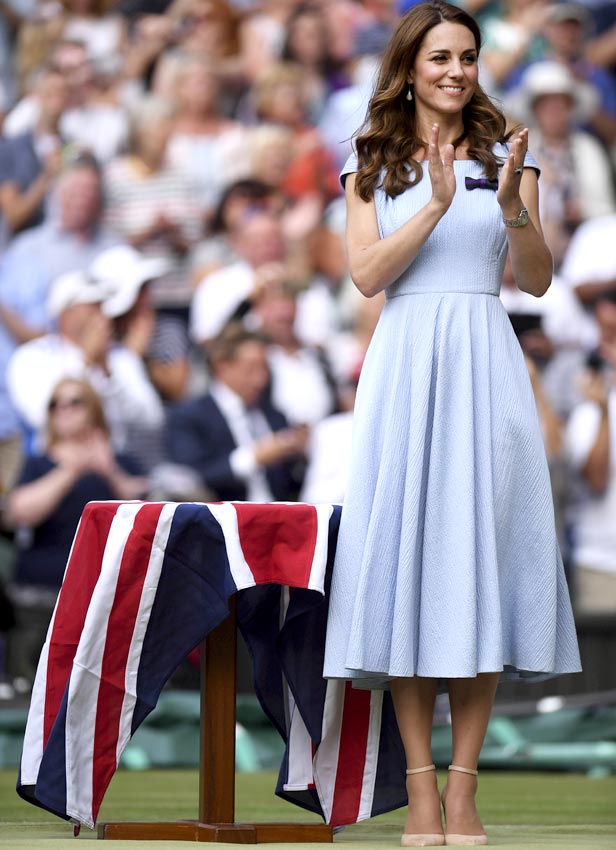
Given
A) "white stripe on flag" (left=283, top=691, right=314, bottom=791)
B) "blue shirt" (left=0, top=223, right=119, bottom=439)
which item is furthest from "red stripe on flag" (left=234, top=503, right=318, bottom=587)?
"blue shirt" (left=0, top=223, right=119, bottom=439)

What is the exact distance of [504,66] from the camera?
7230 mm

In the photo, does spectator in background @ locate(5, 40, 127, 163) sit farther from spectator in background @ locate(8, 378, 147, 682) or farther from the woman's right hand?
the woman's right hand

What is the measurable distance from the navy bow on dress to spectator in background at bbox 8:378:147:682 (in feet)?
12.4

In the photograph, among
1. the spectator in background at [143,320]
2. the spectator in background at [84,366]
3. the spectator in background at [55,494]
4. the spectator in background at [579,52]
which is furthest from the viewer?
the spectator in background at [579,52]

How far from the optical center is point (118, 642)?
10.1 feet

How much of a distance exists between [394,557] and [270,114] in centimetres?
463

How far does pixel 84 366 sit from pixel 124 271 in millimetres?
516

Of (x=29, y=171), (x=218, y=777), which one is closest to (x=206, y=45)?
(x=29, y=171)

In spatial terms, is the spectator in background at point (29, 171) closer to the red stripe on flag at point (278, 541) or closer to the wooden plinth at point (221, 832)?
the red stripe on flag at point (278, 541)

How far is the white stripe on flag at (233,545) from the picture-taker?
9.76 feet

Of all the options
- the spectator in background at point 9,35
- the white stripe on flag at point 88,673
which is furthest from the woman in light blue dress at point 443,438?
the spectator in background at point 9,35

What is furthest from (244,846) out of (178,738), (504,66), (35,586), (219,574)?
(504,66)

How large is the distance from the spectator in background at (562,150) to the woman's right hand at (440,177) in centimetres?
423

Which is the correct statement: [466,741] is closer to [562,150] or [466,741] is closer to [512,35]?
[562,150]
